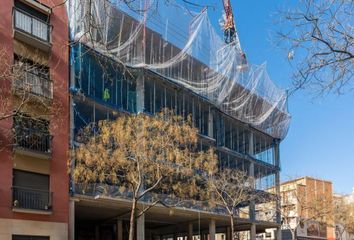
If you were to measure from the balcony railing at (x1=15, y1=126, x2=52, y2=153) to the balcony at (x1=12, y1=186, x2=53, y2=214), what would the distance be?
2188mm

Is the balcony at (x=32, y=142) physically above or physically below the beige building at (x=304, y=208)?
above

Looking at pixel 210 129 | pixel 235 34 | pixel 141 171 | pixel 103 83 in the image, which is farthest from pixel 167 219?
pixel 235 34

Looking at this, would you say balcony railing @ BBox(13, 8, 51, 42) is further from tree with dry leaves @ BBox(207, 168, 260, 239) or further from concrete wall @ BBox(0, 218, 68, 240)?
tree with dry leaves @ BBox(207, 168, 260, 239)

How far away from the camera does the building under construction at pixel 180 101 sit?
112 feet

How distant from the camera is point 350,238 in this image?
88188 mm

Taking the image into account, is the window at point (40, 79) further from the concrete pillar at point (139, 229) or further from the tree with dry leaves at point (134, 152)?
the concrete pillar at point (139, 229)

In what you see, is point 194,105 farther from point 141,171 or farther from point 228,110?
point 141,171

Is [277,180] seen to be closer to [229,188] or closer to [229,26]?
[229,188]

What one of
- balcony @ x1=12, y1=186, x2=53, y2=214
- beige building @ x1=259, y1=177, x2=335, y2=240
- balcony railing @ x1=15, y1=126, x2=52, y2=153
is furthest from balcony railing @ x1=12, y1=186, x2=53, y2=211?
beige building @ x1=259, y1=177, x2=335, y2=240

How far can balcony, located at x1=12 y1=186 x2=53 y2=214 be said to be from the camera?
27406 mm

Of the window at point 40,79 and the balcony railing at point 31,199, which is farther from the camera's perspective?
the window at point 40,79

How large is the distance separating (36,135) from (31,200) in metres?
3.35

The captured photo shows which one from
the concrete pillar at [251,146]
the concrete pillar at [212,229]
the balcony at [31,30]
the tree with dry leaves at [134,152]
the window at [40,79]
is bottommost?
the concrete pillar at [212,229]

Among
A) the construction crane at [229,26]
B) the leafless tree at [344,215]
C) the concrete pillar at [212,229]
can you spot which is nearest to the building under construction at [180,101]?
the concrete pillar at [212,229]
